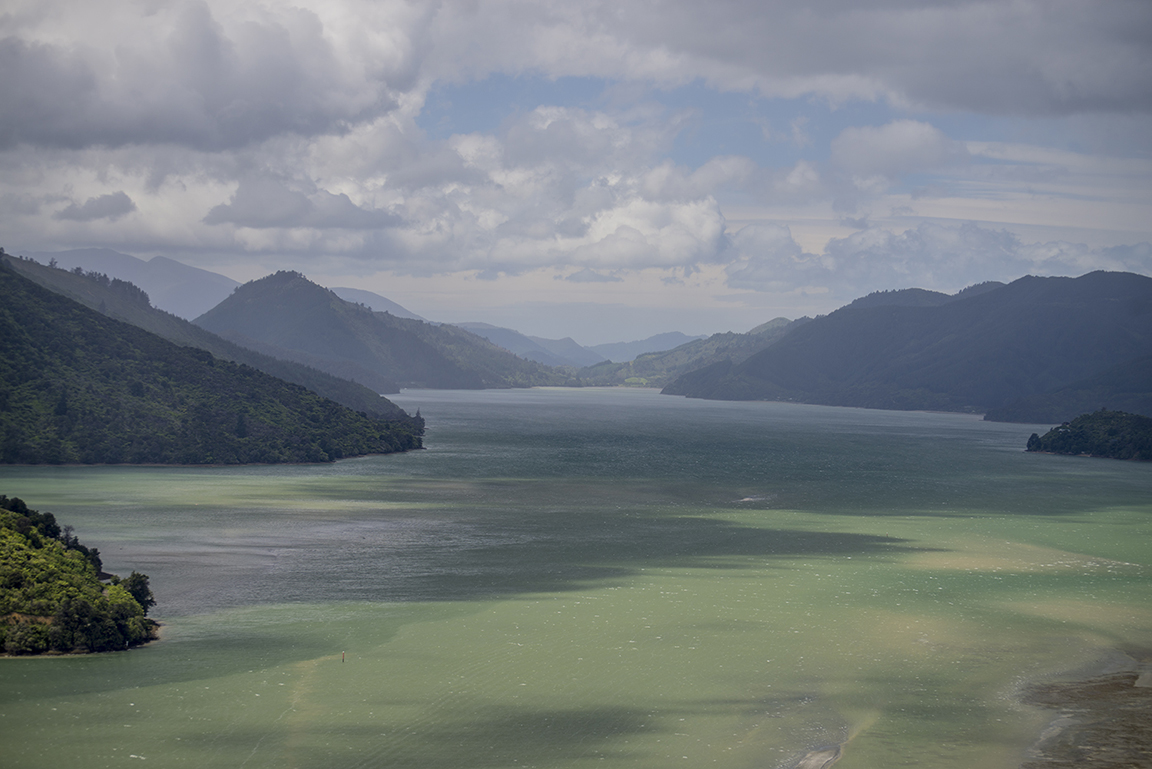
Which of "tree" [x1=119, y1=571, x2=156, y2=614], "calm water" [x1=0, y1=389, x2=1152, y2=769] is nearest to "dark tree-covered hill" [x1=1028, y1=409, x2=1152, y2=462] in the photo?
"calm water" [x1=0, y1=389, x2=1152, y2=769]

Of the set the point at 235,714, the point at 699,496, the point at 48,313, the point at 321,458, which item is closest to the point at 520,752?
the point at 235,714

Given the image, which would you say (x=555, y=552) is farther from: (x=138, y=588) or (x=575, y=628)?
(x=138, y=588)

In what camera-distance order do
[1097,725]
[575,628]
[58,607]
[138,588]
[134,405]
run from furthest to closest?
[134,405] → [575,628] → [138,588] → [58,607] → [1097,725]

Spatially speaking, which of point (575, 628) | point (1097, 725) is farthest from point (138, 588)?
point (1097, 725)

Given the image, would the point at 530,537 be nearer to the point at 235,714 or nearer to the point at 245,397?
the point at 235,714

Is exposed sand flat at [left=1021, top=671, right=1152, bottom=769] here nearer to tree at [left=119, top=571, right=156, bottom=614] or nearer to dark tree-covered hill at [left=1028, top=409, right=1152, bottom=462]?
tree at [left=119, top=571, right=156, bottom=614]

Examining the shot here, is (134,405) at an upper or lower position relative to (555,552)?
upper
